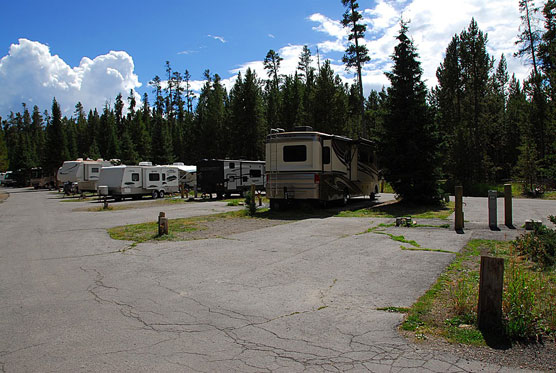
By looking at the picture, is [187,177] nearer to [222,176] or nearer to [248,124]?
[222,176]

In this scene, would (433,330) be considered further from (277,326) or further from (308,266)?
(308,266)

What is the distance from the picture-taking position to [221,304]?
556 centimetres

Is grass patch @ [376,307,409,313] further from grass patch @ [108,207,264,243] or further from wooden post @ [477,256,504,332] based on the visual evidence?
grass patch @ [108,207,264,243]

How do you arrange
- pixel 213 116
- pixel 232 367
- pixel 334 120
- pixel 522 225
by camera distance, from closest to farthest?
pixel 232 367 < pixel 522 225 < pixel 334 120 < pixel 213 116

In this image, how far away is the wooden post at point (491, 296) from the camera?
4285 millimetres

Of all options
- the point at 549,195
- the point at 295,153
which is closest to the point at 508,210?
the point at 295,153

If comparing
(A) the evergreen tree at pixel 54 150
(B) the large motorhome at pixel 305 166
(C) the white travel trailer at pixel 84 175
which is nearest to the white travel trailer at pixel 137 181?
(C) the white travel trailer at pixel 84 175

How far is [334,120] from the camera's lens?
1647 inches

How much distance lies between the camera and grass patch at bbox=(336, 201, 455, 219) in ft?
48.6

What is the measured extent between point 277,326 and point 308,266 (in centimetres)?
302

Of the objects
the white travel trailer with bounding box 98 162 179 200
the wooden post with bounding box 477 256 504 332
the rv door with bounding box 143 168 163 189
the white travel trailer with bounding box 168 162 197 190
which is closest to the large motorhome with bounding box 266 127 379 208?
the wooden post with bounding box 477 256 504 332

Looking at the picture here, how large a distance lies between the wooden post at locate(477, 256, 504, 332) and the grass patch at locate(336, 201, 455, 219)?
10263mm

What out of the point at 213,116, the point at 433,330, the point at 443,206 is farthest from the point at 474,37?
the point at 433,330

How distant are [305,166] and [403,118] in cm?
500
